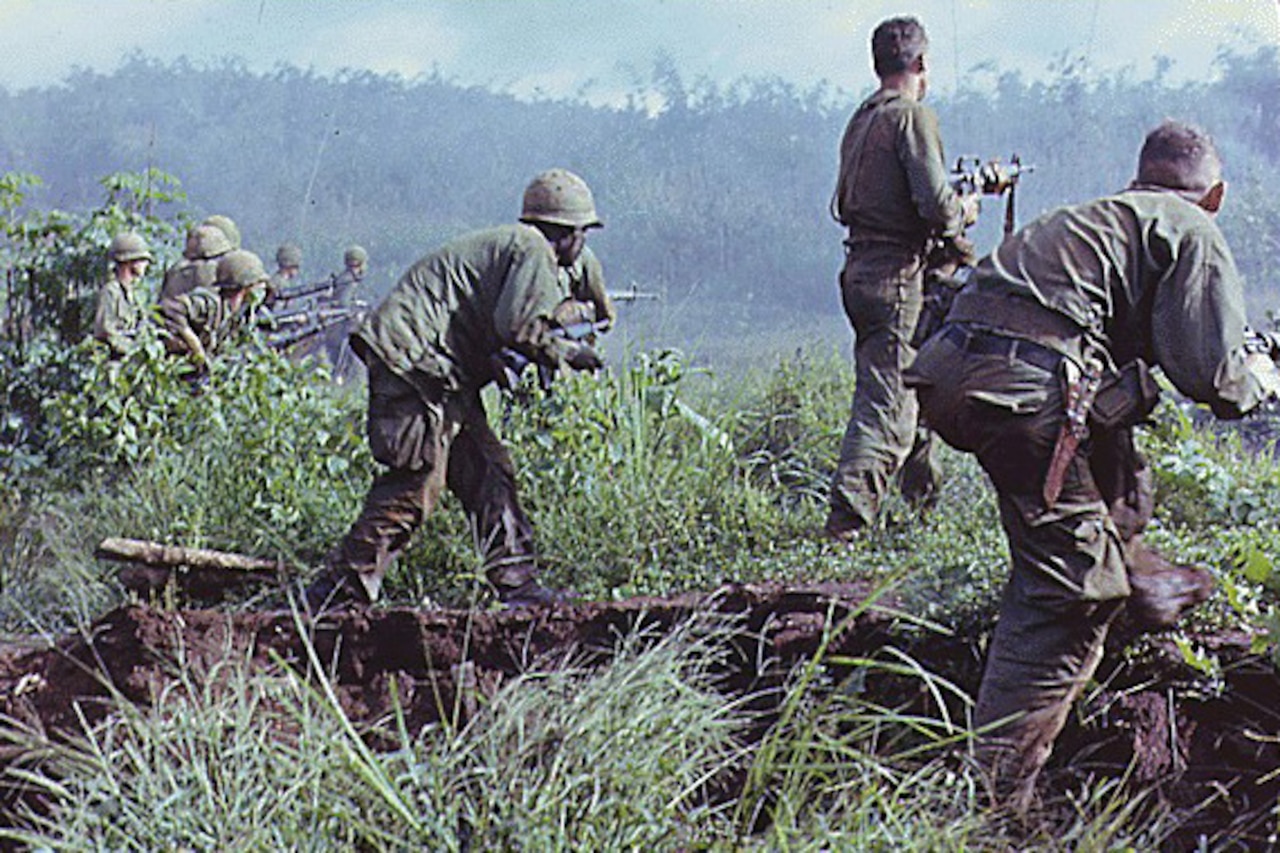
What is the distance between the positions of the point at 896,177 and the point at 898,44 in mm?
586

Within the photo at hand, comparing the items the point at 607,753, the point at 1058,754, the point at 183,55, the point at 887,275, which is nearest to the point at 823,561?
the point at 887,275

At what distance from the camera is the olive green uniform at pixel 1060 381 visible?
16.3 feet

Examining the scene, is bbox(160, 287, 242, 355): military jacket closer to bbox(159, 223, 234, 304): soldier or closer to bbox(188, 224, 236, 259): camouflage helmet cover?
bbox(159, 223, 234, 304): soldier

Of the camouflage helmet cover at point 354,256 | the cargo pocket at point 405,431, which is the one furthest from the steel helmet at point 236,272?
the camouflage helmet cover at point 354,256

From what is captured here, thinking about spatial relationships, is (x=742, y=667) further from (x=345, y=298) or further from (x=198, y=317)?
(x=345, y=298)

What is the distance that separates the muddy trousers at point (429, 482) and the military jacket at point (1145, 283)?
8.84 ft

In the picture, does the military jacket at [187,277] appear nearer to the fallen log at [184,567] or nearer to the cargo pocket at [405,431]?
the fallen log at [184,567]

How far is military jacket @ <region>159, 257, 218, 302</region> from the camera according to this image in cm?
1167

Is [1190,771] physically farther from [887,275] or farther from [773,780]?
[887,275]

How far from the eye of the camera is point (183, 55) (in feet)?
58.4

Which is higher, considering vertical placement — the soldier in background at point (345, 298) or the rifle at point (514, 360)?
the rifle at point (514, 360)

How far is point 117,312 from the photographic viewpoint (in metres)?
10.6

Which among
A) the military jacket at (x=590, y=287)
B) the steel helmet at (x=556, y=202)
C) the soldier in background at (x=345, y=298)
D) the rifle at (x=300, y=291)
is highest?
the steel helmet at (x=556, y=202)

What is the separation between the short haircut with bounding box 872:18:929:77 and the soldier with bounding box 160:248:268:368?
4.70 m
